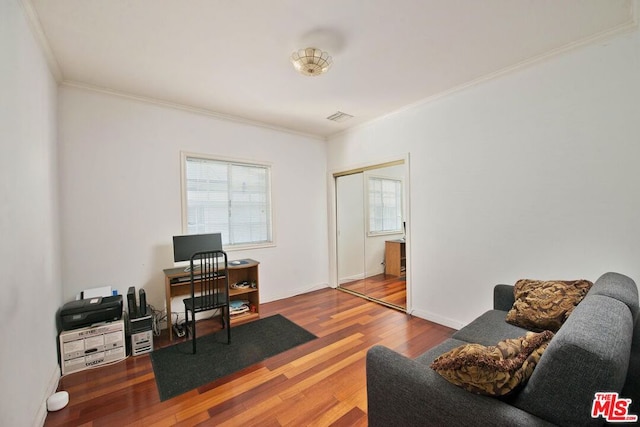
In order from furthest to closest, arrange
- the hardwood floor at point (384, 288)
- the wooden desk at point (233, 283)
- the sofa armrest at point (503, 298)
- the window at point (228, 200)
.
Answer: the hardwood floor at point (384, 288) → the window at point (228, 200) → the wooden desk at point (233, 283) → the sofa armrest at point (503, 298)

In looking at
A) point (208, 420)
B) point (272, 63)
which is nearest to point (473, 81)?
point (272, 63)

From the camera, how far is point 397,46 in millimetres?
2195

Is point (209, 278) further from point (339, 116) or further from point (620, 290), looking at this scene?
point (620, 290)

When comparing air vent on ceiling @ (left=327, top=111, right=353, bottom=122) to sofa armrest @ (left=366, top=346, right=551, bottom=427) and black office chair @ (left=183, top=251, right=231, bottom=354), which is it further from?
sofa armrest @ (left=366, top=346, right=551, bottom=427)

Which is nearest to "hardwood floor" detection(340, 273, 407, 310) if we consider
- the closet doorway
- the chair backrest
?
the closet doorway

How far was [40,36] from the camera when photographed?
6.53 ft

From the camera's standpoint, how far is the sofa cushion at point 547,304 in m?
1.82

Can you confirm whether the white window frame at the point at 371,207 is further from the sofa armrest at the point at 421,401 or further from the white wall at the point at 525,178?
the sofa armrest at the point at 421,401

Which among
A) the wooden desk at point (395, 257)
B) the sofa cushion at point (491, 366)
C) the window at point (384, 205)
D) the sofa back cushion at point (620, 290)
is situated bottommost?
the wooden desk at point (395, 257)

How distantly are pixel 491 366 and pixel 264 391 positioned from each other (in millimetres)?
1716

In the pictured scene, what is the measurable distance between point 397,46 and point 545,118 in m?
1.49

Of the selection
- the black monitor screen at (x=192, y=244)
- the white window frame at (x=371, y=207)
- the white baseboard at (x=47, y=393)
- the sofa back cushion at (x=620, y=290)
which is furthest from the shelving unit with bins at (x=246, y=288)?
the sofa back cushion at (x=620, y=290)

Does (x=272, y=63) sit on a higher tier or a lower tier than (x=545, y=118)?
higher

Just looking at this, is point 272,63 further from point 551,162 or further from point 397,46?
point 551,162
